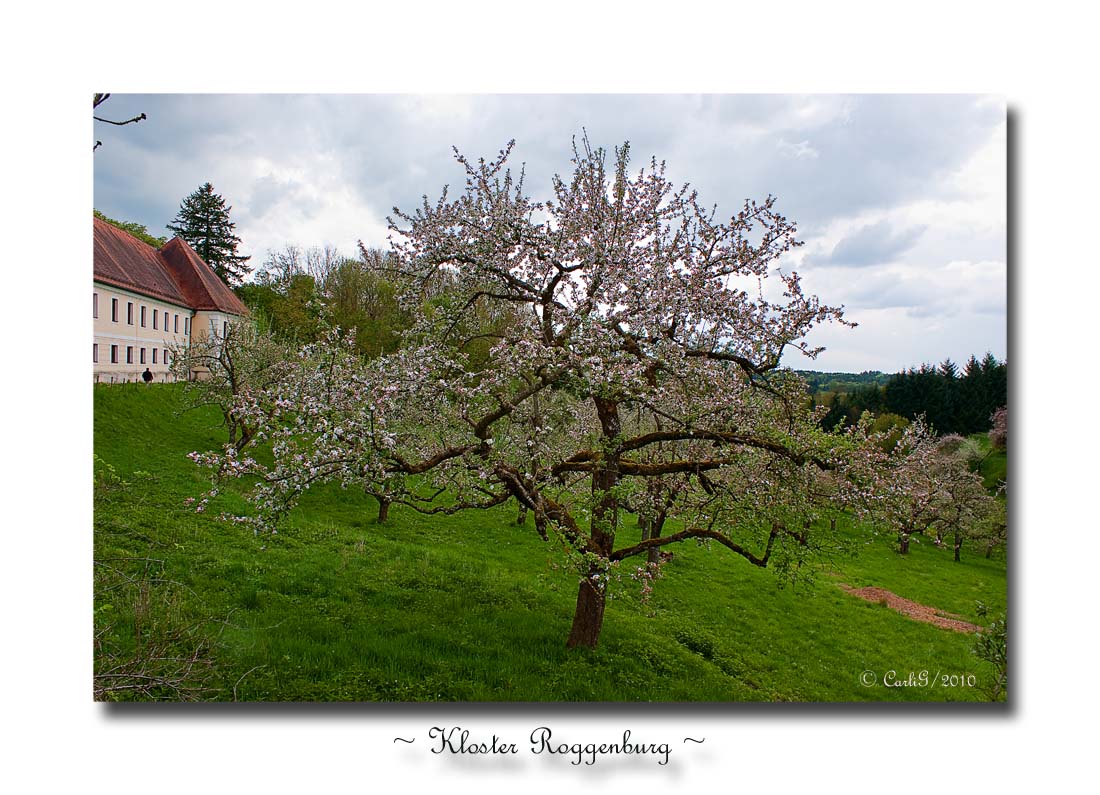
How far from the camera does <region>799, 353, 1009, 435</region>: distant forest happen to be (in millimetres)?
3748

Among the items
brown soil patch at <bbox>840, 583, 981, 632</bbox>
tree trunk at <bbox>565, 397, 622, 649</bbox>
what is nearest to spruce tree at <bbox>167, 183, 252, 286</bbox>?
tree trunk at <bbox>565, 397, 622, 649</bbox>

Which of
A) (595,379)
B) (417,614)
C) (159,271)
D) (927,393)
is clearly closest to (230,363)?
(159,271)

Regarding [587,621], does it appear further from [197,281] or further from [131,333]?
[197,281]

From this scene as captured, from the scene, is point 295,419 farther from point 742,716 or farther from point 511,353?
point 742,716

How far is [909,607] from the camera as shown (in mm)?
6480

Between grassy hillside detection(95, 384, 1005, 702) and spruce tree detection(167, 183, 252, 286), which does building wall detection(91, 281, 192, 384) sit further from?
spruce tree detection(167, 183, 252, 286)

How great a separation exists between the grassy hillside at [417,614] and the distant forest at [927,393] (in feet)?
3.76

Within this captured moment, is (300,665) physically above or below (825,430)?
below

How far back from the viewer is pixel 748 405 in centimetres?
383

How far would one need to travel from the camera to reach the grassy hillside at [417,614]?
3.61m

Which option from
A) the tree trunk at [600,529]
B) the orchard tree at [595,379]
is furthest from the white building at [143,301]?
the tree trunk at [600,529]

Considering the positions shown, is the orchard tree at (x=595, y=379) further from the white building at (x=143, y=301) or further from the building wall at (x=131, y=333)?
the white building at (x=143, y=301)
